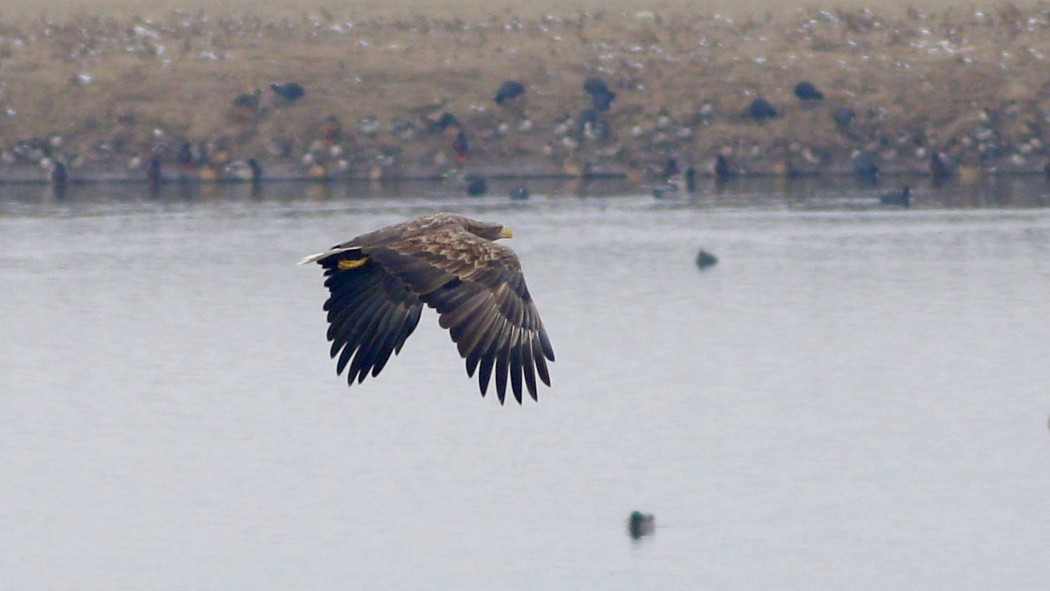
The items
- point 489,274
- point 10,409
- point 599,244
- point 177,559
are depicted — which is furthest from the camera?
point 599,244

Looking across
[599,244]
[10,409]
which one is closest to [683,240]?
[599,244]

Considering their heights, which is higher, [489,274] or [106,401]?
[489,274]

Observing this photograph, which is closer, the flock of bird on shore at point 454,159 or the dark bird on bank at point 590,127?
the flock of bird on shore at point 454,159

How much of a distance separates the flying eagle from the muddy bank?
32121 mm

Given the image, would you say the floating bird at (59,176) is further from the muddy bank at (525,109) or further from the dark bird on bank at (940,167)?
the dark bird on bank at (940,167)

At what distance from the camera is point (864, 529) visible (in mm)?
19734

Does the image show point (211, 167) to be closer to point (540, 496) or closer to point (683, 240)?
point (683, 240)

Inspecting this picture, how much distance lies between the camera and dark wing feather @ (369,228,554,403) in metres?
11.4

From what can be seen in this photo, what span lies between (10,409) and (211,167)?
69.7ft

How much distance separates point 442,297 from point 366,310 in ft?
2.54

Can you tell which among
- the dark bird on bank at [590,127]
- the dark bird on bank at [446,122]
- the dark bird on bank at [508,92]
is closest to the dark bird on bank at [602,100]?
the dark bird on bank at [590,127]

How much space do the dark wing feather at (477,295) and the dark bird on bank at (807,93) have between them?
117 ft

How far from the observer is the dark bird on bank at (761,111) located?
4619 centimetres

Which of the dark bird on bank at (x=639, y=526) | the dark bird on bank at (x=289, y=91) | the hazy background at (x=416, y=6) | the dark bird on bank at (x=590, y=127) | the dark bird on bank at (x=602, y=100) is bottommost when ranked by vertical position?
the dark bird on bank at (x=639, y=526)
